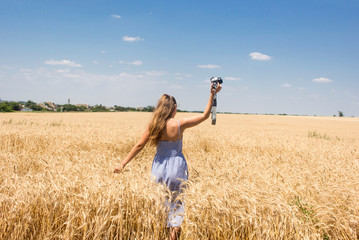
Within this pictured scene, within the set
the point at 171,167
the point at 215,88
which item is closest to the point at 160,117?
the point at 171,167

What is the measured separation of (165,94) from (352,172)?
360 cm

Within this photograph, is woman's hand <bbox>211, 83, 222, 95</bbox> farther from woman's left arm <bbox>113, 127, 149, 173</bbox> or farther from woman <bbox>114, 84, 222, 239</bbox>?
woman's left arm <bbox>113, 127, 149, 173</bbox>

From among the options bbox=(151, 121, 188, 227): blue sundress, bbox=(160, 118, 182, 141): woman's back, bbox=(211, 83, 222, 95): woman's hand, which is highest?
bbox=(211, 83, 222, 95): woman's hand

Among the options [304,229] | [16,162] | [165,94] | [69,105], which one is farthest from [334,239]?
Result: [69,105]

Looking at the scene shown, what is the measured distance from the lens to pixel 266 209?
2.42 metres

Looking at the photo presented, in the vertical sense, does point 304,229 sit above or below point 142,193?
below

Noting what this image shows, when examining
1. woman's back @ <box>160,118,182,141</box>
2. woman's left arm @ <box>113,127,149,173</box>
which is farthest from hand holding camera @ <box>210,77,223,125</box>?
woman's left arm @ <box>113,127,149,173</box>

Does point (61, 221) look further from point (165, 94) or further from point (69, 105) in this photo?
point (69, 105)

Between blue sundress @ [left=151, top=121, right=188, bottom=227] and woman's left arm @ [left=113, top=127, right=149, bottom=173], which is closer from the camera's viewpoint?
blue sundress @ [left=151, top=121, right=188, bottom=227]

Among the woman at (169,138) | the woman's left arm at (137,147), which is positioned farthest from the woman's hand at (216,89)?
the woman's left arm at (137,147)

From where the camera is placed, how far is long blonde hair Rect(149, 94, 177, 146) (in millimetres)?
2963

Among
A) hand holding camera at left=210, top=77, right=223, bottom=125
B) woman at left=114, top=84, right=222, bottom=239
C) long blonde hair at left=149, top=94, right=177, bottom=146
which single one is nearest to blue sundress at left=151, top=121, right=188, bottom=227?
woman at left=114, top=84, right=222, bottom=239

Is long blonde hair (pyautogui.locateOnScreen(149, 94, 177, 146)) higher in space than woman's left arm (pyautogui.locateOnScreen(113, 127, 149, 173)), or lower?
higher

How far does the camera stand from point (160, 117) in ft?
9.75
